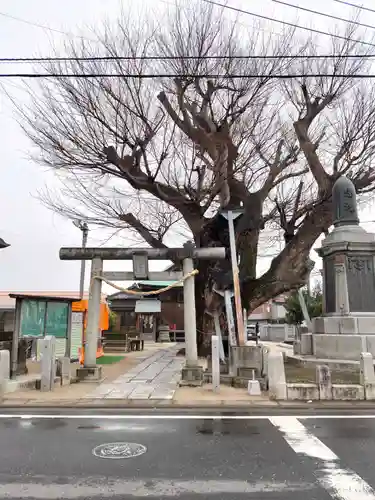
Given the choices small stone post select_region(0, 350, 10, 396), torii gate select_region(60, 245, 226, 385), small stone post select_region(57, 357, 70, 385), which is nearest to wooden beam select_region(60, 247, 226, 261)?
torii gate select_region(60, 245, 226, 385)

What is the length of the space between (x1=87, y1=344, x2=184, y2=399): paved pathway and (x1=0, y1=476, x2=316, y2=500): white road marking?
5177 millimetres

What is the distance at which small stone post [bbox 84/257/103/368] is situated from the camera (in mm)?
11797

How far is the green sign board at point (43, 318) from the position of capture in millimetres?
11804

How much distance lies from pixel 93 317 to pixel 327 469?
27.5ft

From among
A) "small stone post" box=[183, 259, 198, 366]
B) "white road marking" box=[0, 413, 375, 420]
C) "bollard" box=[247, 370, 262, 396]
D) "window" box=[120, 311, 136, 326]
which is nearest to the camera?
"white road marking" box=[0, 413, 375, 420]

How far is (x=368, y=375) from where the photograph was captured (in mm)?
9242

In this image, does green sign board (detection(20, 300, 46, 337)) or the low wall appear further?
the low wall

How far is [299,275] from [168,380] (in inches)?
349

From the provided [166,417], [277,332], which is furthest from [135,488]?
[277,332]

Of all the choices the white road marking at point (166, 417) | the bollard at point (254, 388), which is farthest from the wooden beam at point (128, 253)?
the white road marking at point (166, 417)

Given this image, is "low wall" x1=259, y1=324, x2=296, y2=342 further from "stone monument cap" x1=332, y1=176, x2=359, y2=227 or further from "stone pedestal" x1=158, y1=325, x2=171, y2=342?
"stone monument cap" x1=332, y1=176, x2=359, y2=227

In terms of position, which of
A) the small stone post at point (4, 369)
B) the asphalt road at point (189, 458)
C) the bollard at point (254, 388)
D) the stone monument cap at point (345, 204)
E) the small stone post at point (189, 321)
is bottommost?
the asphalt road at point (189, 458)

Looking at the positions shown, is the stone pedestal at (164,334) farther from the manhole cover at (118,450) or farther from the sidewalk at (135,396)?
the manhole cover at (118,450)

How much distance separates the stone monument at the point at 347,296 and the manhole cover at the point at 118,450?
27.3ft
